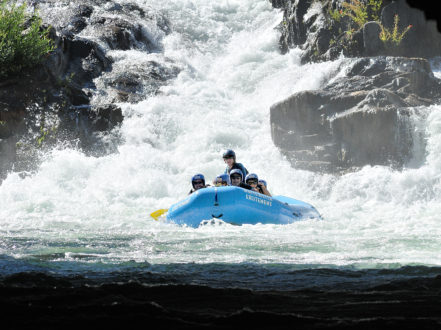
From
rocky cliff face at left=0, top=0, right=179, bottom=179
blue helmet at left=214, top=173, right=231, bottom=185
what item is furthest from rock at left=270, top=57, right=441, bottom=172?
rocky cliff face at left=0, top=0, right=179, bottom=179

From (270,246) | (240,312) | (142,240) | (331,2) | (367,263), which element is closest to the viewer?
(240,312)

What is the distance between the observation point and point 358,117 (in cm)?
1296

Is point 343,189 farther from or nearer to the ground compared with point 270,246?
farther from the ground

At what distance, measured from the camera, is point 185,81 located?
18375 mm

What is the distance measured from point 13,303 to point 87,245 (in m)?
3.15

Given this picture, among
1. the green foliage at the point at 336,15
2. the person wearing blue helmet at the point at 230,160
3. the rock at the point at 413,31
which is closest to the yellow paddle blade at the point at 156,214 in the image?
the person wearing blue helmet at the point at 230,160

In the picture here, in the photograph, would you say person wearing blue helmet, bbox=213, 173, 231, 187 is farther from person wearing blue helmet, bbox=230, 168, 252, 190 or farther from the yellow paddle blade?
the yellow paddle blade

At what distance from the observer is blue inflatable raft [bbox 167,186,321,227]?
26.2ft

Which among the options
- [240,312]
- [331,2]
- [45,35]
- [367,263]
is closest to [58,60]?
[45,35]

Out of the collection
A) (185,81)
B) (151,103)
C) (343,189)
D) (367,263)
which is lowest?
(367,263)

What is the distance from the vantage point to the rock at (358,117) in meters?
12.6

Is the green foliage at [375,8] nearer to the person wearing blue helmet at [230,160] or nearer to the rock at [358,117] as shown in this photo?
the rock at [358,117]

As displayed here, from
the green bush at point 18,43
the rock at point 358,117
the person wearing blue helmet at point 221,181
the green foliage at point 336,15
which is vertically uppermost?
the green foliage at point 336,15

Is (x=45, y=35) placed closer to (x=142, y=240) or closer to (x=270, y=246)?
(x=142, y=240)
